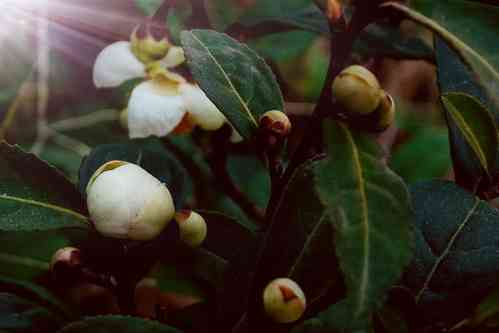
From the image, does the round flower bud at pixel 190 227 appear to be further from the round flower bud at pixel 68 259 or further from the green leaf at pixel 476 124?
the green leaf at pixel 476 124

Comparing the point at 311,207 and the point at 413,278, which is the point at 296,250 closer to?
the point at 311,207

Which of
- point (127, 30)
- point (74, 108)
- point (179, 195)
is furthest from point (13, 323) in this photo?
point (74, 108)

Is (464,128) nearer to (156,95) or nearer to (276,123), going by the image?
(276,123)

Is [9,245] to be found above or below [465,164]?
below

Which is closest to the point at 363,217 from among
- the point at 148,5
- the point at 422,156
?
the point at 148,5

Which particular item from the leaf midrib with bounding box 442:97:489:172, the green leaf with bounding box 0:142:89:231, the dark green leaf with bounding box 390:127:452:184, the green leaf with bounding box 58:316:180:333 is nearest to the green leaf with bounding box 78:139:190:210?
the green leaf with bounding box 0:142:89:231

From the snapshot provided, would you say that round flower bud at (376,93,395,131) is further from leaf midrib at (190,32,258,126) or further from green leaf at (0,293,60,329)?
green leaf at (0,293,60,329)
